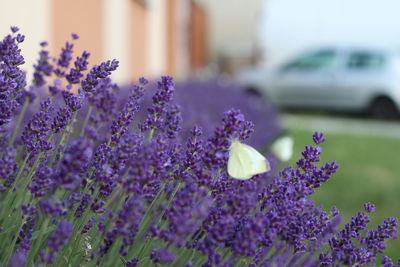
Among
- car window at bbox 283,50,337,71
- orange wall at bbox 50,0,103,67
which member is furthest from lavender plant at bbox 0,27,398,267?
car window at bbox 283,50,337,71

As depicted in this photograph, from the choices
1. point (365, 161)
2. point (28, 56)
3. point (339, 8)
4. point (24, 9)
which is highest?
point (339, 8)

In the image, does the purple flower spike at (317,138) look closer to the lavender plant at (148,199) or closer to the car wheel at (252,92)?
the lavender plant at (148,199)

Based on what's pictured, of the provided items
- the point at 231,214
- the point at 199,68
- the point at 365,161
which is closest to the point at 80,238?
the point at 231,214

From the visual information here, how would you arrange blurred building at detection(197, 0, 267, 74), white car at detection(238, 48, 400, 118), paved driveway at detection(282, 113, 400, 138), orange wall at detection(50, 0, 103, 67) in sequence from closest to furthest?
orange wall at detection(50, 0, 103, 67), paved driveway at detection(282, 113, 400, 138), white car at detection(238, 48, 400, 118), blurred building at detection(197, 0, 267, 74)

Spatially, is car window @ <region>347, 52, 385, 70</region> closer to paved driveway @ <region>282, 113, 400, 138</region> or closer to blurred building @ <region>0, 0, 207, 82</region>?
paved driveway @ <region>282, 113, 400, 138</region>

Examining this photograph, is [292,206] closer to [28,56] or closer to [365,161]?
[28,56]

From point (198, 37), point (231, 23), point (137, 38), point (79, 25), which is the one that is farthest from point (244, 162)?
point (231, 23)
